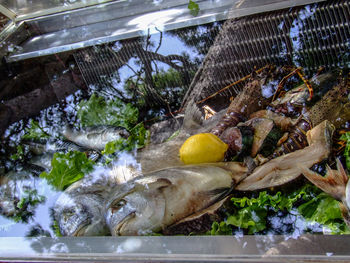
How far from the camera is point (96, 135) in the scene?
5.96ft

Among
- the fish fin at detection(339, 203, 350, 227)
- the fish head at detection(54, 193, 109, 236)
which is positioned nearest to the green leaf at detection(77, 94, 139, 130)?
the fish head at detection(54, 193, 109, 236)

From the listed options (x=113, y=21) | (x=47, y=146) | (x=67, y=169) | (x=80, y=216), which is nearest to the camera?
(x=80, y=216)

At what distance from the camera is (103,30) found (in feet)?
6.70

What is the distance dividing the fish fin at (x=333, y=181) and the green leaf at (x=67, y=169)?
2.98 feet

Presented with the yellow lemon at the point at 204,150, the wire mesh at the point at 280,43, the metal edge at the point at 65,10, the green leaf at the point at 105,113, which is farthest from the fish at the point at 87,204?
the metal edge at the point at 65,10

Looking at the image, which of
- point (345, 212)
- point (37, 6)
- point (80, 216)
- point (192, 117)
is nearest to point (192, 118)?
point (192, 117)

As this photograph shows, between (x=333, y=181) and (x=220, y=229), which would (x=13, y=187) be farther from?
(x=333, y=181)

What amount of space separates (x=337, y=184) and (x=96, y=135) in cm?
110

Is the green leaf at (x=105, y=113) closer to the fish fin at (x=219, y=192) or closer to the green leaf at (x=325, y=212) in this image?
the fish fin at (x=219, y=192)

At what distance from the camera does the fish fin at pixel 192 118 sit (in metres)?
1.60

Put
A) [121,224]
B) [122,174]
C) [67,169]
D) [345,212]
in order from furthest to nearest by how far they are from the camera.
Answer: [67,169], [122,174], [121,224], [345,212]

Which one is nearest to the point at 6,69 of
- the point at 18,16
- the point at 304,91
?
the point at 18,16

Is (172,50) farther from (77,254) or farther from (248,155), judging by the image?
(77,254)

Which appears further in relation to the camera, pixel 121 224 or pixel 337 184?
pixel 121 224
